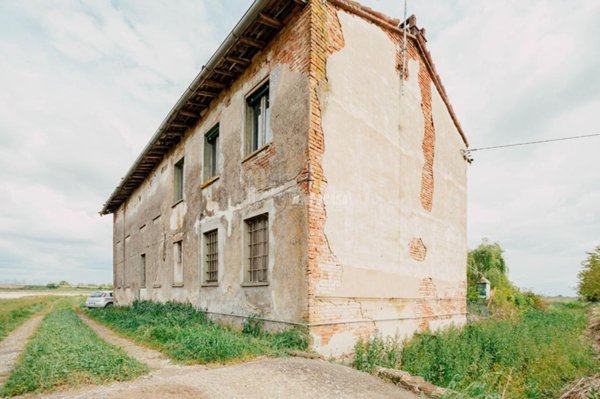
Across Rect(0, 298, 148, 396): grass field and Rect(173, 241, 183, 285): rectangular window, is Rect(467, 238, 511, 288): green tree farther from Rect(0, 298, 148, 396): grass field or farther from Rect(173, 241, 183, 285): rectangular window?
Rect(0, 298, 148, 396): grass field

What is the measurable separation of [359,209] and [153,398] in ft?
17.3

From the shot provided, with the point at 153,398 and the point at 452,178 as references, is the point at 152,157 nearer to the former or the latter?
the point at 452,178

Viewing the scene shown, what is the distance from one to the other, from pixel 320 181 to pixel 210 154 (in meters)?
5.38

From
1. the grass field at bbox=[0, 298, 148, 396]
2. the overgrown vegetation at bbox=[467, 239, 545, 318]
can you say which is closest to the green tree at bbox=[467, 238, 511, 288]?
the overgrown vegetation at bbox=[467, 239, 545, 318]

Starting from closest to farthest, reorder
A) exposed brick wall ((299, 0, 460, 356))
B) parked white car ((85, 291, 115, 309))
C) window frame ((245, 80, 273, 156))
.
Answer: exposed brick wall ((299, 0, 460, 356)) → window frame ((245, 80, 273, 156)) → parked white car ((85, 291, 115, 309))

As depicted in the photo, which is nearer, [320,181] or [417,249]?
[320,181]

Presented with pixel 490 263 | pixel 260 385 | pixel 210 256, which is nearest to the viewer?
pixel 260 385

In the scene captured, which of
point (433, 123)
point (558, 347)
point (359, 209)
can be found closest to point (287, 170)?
point (359, 209)

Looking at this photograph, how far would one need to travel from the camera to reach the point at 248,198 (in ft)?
28.5

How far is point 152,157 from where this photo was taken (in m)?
15.3

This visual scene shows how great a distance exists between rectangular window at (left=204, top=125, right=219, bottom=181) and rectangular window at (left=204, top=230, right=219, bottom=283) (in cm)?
178

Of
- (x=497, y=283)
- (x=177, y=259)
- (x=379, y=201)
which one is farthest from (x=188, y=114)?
(x=497, y=283)

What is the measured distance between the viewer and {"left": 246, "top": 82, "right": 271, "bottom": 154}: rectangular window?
884 cm

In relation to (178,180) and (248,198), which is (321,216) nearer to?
(248,198)
